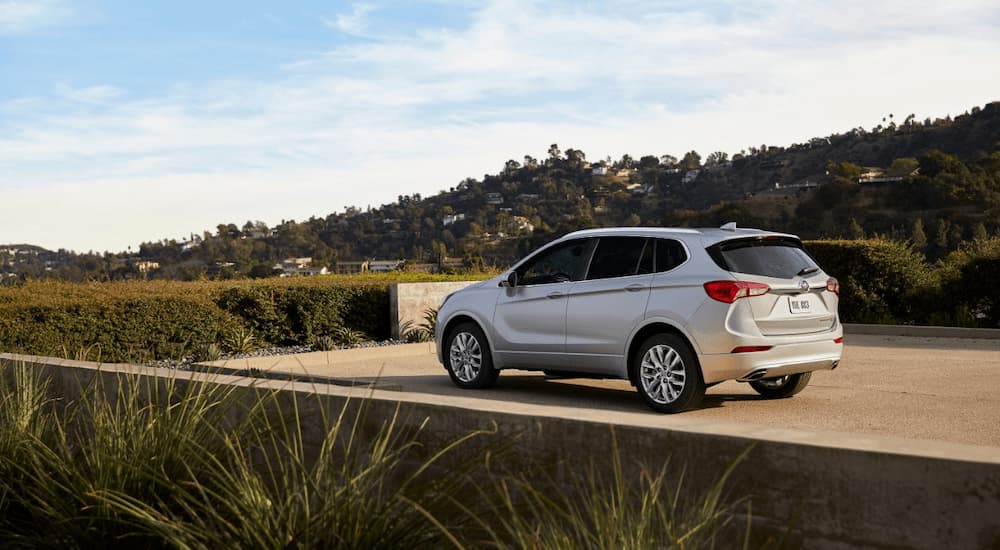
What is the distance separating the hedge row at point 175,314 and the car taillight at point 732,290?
27.6ft

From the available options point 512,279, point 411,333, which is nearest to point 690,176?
point 411,333

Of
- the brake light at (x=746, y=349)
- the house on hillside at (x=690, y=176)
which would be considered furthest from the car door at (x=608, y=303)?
the house on hillside at (x=690, y=176)

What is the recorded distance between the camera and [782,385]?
10930 millimetres

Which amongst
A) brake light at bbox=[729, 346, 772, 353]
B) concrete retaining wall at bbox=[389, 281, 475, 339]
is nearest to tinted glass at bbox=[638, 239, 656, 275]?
brake light at bbox=[729, 346, 772, 353]

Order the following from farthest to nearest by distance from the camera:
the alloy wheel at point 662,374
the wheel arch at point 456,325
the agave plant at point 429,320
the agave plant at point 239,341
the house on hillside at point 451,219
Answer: the house on hillside at point 451,219 < the agave plant at point 429,320 < the agave plant at point 239,341 < the wheel arch at point 456,325 < the alloy wheel at point 662,374

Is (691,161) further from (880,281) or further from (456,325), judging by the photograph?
(456,325)

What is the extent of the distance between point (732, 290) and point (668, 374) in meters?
1.02

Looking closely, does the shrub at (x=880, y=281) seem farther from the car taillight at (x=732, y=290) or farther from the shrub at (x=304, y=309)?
the car taillight at (x=732, y=290)

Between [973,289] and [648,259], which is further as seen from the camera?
[973,289]

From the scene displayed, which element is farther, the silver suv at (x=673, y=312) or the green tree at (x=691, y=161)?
the green tree at (x=691, y=161)

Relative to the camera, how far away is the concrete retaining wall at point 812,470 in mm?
3998

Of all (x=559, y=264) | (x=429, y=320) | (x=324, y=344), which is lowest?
(x=324, y=344)

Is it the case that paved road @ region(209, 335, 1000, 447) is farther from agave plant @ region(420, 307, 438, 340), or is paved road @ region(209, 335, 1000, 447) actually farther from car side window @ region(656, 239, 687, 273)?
agave plant @ region(420, 307, 438, 340)

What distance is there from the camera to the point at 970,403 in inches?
412
